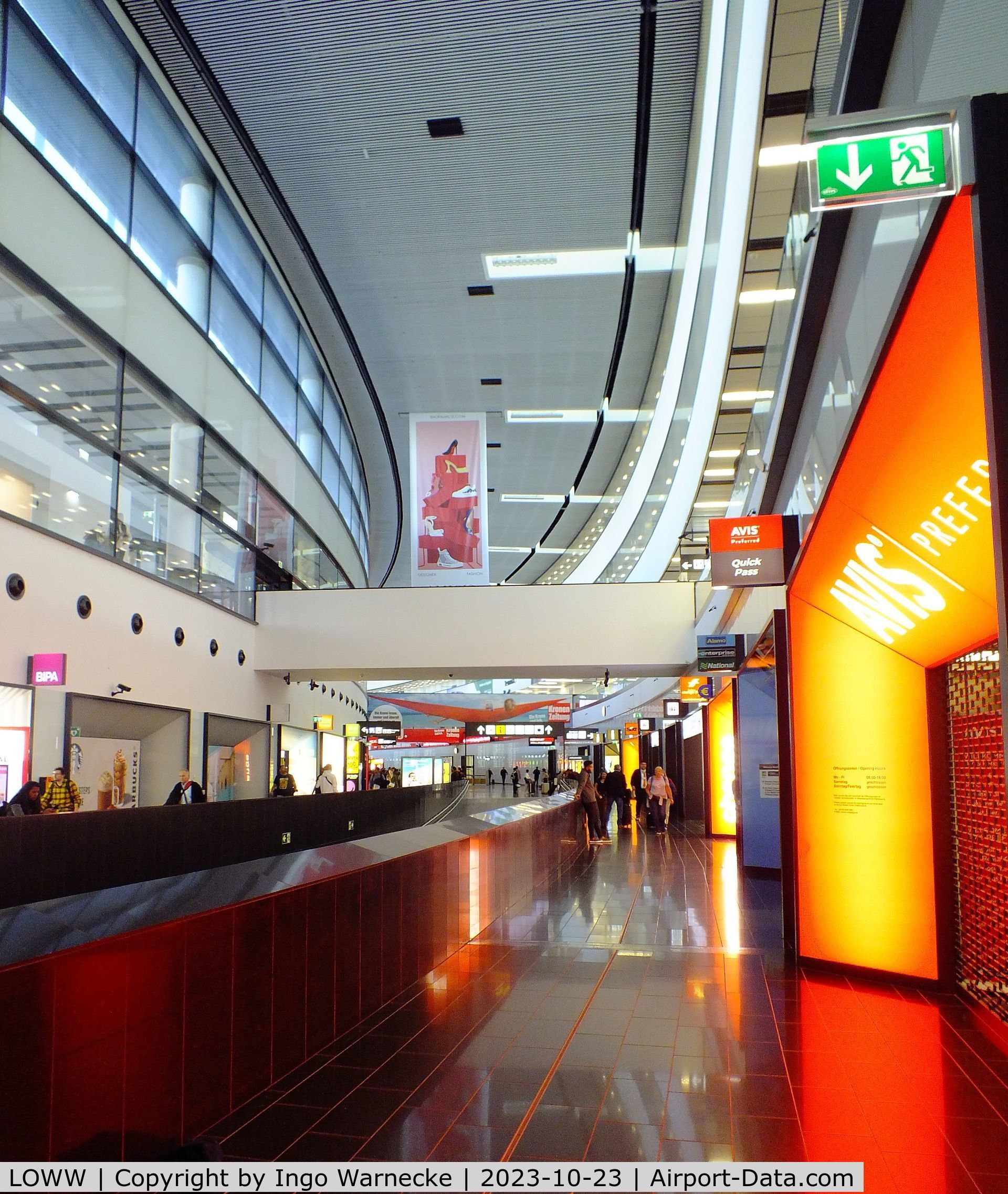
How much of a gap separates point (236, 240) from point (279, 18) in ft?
16.9

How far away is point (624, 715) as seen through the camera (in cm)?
3938

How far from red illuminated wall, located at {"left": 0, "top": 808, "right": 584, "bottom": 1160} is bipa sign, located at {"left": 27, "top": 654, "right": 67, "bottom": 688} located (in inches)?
229

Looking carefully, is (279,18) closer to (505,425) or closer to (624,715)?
(505,425)

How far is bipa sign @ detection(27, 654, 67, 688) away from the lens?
34.3ft

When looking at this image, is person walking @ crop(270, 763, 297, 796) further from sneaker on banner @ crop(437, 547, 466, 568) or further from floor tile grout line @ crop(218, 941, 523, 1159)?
floor tile grout line @ crop(218, 941, 523, 1159)

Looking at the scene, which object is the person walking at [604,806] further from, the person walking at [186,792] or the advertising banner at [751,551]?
the advertising banner at [751,551]

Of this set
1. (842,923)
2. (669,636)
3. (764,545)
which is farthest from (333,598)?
(842,923)

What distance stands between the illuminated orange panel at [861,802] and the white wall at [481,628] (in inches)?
433

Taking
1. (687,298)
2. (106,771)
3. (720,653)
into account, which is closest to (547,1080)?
(106,771)

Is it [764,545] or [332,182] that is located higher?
[332,182]

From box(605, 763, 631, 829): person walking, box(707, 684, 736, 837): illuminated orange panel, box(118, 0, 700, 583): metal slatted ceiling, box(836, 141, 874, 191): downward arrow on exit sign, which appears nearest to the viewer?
box(836, 141, 874, 191): downward arrow on exit sign

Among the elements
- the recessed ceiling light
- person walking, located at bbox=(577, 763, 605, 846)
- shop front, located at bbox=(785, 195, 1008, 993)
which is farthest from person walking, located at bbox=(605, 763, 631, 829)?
shop front, located at bbox=(785, 195, 1008, 993)

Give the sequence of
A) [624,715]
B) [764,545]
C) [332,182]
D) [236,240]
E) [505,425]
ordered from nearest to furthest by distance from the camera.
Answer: [764,545]
[332,182]
[236,240]
[505,425]
[624,715]

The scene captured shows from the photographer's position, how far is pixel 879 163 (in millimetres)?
2695
